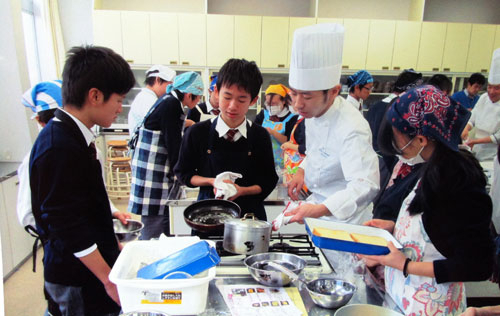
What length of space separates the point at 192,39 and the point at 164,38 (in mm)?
367

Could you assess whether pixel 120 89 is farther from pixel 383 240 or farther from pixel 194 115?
pixel 194 115

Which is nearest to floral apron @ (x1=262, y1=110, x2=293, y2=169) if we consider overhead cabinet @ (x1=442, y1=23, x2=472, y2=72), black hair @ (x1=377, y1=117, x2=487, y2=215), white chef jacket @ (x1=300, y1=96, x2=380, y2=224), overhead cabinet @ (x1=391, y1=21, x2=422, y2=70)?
white chef jacket @ (x1=300, y1=96, x2=380, y2=224)

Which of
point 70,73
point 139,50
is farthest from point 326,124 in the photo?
point 139,50

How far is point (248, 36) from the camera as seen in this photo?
14.4 feet

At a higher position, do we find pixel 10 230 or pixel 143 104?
pixel 143 104

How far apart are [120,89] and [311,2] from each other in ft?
14.4

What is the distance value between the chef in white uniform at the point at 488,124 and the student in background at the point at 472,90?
103cm

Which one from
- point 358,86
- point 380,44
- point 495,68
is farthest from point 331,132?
point 380,44

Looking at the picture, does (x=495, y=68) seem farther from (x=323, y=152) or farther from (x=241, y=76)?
(x=241, y=76)

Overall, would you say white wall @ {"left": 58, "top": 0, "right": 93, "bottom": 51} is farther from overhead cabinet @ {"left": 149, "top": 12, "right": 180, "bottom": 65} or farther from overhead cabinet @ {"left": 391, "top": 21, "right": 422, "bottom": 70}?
overhead cabinet @ {"left": 391, "top": 21, "right": 422, "bottom": 70}

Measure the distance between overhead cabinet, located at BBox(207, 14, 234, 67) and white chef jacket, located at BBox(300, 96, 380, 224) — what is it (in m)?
3.16

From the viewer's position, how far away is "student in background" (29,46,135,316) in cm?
88

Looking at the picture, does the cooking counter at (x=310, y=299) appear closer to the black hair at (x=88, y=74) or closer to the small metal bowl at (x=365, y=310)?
the small metal bowl at (x=365, y=310)

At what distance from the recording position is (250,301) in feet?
2.78
